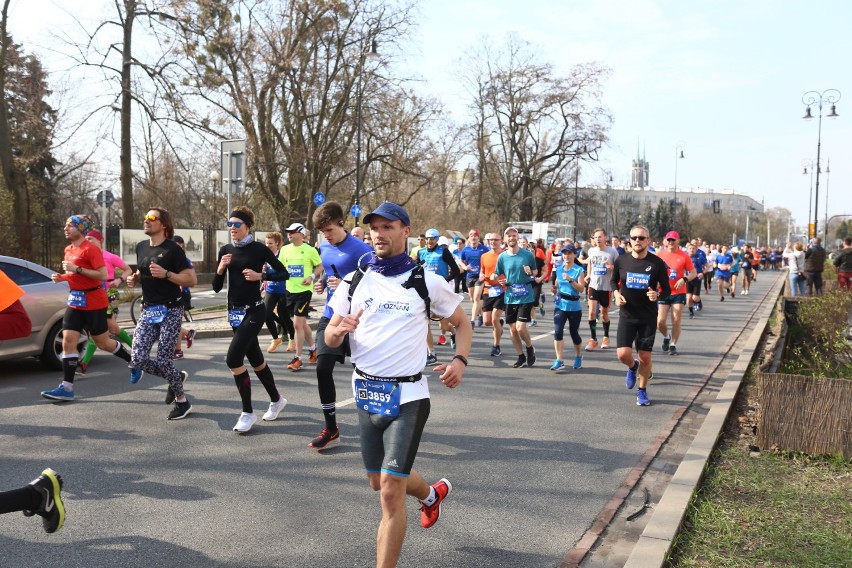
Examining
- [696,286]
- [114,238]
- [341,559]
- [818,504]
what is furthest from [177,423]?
[114,238]

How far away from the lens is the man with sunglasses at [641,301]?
8039mm

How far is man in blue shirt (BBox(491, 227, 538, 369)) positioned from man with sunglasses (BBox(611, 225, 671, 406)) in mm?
2128

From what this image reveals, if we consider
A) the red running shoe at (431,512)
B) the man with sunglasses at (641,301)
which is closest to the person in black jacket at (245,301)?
the red running shoe at (431,512)

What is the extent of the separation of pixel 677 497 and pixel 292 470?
263 cm

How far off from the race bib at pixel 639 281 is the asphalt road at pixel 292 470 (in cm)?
127

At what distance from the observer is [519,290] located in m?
10.3

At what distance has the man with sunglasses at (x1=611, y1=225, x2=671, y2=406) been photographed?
8039mm

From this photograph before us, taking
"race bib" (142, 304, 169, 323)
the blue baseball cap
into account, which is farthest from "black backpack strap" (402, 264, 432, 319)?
"race bib" (142, 304, 169, 323)

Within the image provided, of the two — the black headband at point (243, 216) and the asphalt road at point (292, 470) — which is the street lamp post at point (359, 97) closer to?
the asphalt road at point (292, 470)

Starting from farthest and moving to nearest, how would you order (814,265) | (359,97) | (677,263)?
(359,97), (814,265), (677,263)

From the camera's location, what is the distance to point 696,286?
18.7 meters

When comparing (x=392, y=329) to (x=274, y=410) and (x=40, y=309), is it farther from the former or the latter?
(x=40, y=309)

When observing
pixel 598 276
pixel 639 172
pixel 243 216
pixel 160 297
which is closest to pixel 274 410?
pixel 160 297

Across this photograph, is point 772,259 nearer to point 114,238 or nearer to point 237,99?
point 237,99
